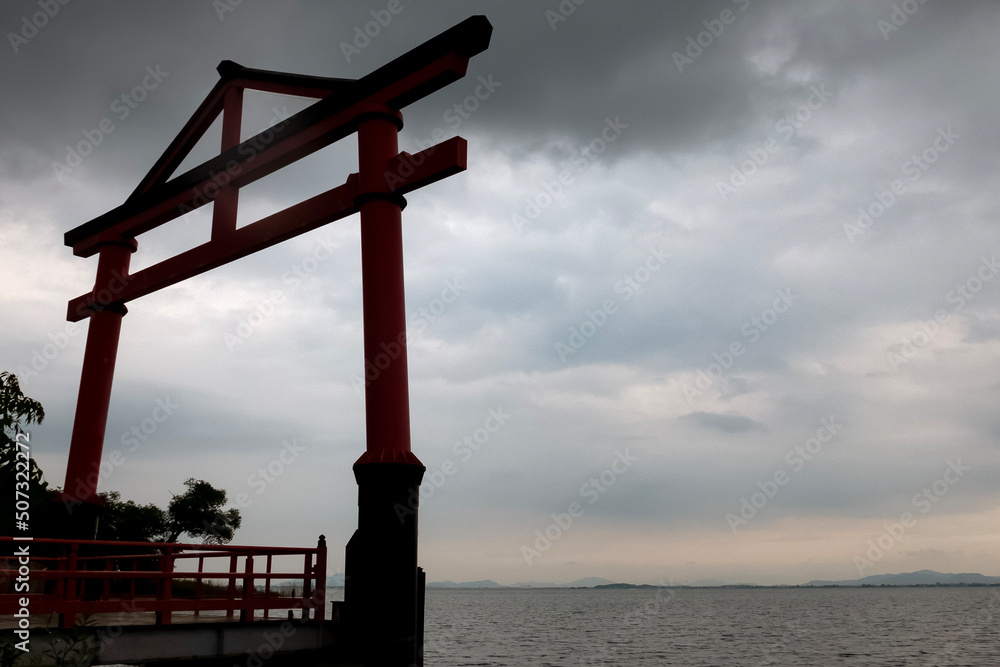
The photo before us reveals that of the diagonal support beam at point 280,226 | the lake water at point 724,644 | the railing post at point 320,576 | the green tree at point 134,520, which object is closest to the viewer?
the railing post at point 320,576

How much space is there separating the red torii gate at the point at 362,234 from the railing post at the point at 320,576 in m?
0.94

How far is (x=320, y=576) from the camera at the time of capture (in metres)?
10.5

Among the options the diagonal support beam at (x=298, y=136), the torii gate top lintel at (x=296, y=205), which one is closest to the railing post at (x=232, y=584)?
the torii gate top lintel at (x=296, y=205)

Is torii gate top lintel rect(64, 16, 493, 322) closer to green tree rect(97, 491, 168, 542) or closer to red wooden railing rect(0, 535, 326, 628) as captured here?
red wooden railing rect(0, 535, 326, 628)

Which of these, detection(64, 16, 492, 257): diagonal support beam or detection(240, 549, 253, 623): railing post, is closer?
detection(240, 549, 253, 623): railing post

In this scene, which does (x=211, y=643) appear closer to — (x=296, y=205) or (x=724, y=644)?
(x=296, y=205)

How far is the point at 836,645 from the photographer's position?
46719 mm

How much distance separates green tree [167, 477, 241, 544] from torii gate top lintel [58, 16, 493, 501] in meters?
55.3

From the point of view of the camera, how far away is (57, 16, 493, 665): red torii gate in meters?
9.62

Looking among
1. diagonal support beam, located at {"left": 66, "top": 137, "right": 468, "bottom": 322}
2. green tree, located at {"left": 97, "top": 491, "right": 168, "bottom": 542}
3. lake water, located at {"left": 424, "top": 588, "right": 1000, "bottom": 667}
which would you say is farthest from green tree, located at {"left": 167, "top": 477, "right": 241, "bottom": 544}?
diagonal support beam, located at {"left": 66, "top": 137, "right": 468, "bottom": 322}

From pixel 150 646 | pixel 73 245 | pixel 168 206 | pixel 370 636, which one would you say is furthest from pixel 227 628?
pixel 73 245

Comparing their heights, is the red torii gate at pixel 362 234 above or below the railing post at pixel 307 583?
above

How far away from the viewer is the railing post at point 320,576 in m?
10.4

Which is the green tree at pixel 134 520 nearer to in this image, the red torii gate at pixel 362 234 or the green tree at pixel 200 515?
the green tree at pixel 200 515
